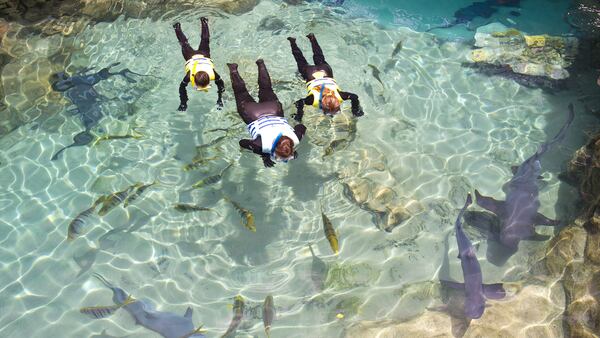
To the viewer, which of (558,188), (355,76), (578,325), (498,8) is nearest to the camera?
(578,325)

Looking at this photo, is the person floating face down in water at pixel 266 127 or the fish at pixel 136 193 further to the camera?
the fish at pixel 136 193

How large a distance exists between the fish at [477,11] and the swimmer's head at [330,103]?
5570mm

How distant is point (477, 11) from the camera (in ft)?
35.0

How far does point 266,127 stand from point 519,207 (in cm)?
360

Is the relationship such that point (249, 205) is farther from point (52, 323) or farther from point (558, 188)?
point (558, 188)

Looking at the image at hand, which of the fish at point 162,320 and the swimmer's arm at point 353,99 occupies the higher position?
the swimmer's arm at point 353,99

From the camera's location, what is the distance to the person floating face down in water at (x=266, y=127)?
213 inches

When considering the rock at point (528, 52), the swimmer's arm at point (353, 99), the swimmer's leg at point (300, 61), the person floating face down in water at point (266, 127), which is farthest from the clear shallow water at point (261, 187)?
the person floating face down in water at point (266, 127)

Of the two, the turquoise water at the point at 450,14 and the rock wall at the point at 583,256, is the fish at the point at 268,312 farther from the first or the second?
the turquoise water at the point at 450,14

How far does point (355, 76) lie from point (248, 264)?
170 inches

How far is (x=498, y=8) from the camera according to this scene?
10672 millimetres

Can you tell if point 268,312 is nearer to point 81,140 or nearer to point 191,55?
point 191,55

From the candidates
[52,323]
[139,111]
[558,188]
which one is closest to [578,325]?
[558,188]

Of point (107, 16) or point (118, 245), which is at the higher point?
point (107, 16)
